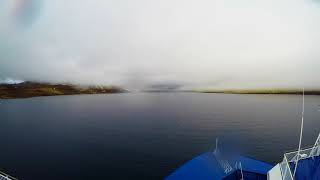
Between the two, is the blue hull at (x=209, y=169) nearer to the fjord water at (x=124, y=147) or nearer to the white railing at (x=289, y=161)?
the white railing at (x=289, y=161)

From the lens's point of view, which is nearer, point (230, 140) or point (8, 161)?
point (8, 161)

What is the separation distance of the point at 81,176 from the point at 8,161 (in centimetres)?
2220

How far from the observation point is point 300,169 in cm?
2358

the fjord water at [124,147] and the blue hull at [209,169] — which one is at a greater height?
the blue hull at [209,169]

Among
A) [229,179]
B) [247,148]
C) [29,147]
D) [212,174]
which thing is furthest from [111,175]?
[247,148]

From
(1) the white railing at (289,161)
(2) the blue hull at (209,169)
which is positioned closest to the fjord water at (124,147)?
(2) the blue hull at (209,169)

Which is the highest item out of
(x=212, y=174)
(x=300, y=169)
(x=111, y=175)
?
(x=300, y=169)

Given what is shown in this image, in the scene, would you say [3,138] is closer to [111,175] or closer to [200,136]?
[111,175]

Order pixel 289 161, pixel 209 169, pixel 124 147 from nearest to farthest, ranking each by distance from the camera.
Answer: pixel 289 161
pixel 209 169
pixel 124 147

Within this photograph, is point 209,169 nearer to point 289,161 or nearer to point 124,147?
point 289,161

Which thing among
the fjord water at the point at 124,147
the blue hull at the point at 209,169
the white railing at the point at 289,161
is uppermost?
the white railing at the point at 289,161

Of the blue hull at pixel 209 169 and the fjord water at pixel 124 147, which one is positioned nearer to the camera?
the blue hull at pixel 209 169

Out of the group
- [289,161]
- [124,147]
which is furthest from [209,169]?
[124,147]

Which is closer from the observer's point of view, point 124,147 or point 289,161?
point 289,161
